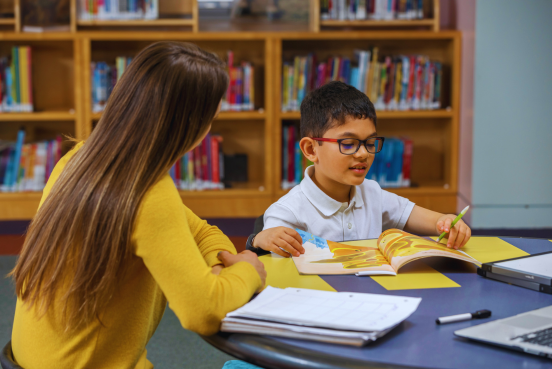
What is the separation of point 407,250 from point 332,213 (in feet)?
1.39

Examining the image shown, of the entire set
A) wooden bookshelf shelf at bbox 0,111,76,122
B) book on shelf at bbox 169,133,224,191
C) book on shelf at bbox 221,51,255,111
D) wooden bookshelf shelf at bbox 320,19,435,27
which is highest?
wooden bookshelf shelf at bbox 320,19,435,27

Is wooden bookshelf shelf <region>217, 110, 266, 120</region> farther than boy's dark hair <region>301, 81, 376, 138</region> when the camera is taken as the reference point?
Yes

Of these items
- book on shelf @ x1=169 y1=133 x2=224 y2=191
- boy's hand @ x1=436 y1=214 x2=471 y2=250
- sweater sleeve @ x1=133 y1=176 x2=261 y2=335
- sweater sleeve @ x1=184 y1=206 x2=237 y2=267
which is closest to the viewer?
sweater sleeve @ x1=133 y1=176 x2=261 y2=335

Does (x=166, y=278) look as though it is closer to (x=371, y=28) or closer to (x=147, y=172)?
(x=147, y=172)

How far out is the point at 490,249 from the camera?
1190 mm

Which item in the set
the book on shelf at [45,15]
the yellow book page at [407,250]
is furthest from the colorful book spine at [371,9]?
the yellow book page at [407,250]

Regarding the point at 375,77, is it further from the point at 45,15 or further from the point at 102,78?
the point at 45,15

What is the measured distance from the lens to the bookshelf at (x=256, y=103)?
124 inches

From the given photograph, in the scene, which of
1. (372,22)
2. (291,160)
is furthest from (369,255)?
(372,22)

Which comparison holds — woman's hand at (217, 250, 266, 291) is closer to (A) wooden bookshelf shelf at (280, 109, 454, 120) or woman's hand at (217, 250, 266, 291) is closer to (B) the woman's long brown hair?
(B) the woman's long brown hair

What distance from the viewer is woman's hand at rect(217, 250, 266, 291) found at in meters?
0.91

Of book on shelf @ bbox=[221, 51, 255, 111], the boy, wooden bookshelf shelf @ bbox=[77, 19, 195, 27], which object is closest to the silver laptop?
the boy

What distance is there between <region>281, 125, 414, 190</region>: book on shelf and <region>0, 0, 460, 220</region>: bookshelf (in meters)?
0.07

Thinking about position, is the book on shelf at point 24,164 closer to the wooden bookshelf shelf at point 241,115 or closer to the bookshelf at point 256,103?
the bookshelf at point 256,103
